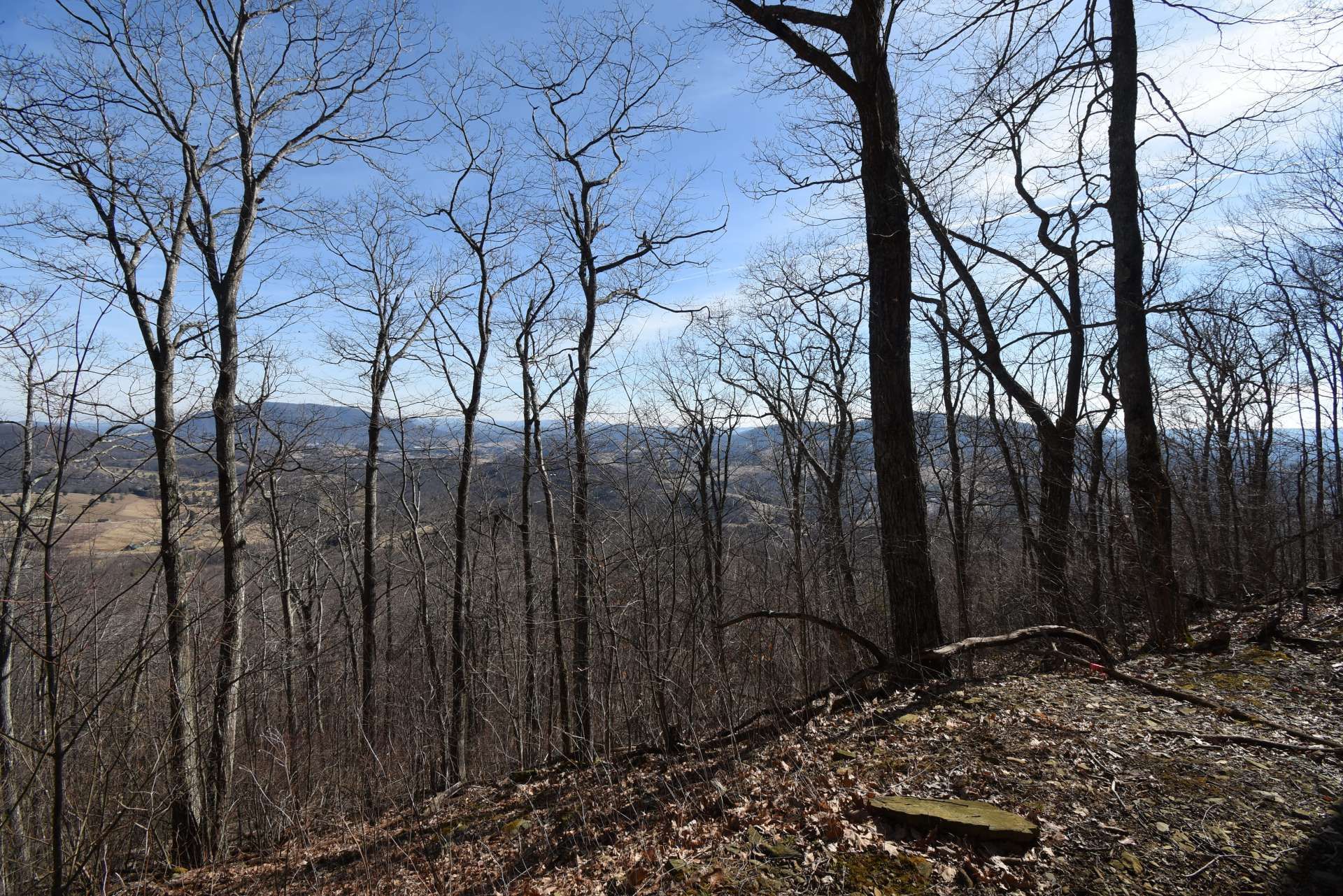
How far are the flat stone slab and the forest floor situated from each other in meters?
0.05

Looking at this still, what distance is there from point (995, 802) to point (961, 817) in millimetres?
353

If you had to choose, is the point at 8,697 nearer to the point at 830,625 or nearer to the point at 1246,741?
the point at 830,625

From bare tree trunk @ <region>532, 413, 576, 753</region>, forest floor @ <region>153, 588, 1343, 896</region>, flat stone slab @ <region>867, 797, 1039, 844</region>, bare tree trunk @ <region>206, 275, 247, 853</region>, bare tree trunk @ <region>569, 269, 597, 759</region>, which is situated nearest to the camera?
forest floor @ <region>153, 588, 1343, 896</region>

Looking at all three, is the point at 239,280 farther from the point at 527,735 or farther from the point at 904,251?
the point at 527,735

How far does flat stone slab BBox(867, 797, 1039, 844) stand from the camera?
119 inches

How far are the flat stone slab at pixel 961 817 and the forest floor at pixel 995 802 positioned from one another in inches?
1.8

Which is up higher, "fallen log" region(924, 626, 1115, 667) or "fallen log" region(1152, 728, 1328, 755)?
"fallen log" region(924, 626, 1115, 667)

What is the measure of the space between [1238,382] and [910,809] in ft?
69.2

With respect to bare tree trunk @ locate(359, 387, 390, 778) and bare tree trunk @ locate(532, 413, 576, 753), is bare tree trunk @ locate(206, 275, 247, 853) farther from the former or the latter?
bare tree trunk @ locate(532, 413, 576, 753)

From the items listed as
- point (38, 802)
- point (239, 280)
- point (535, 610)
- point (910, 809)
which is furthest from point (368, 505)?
point (910, 809)

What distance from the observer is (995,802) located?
133 inches

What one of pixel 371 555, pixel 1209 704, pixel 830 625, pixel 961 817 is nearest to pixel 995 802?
pixel 961 817

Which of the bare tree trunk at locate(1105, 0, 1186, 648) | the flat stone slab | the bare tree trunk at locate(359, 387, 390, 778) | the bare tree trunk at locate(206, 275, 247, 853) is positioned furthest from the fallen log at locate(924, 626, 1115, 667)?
the bare tree trunk at locate(359, 387, 390, 778)

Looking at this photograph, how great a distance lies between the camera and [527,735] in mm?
14695
